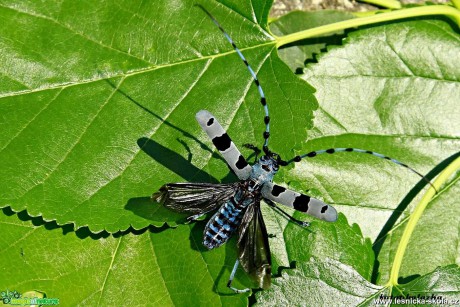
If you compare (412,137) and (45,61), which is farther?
(412,137)

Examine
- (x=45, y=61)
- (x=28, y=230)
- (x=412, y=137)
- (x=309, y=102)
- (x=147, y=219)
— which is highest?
(x=412, y=137)

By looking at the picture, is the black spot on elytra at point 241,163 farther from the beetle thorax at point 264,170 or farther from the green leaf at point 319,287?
the green leaf at point 319,287

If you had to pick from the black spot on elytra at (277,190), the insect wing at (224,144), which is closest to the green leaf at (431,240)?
the black spot on elytra at (277,190)

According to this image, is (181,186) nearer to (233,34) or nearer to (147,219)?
(147,219)

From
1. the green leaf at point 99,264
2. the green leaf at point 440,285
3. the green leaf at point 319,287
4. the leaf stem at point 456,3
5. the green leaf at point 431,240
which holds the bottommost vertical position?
the green leaf at point 99,264

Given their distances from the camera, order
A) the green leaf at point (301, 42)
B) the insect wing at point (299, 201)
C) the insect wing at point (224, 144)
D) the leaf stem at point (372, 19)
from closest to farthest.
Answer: the insect wing at point (224, 144) → the insect wing at point (299, 201) → the leaf stem at point (372, 19) → the green leaf at point (301, 42)

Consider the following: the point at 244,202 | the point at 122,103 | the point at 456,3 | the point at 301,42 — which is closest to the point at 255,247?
the point at 244,202

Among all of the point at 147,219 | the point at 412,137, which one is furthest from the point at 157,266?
the point at 412,137
